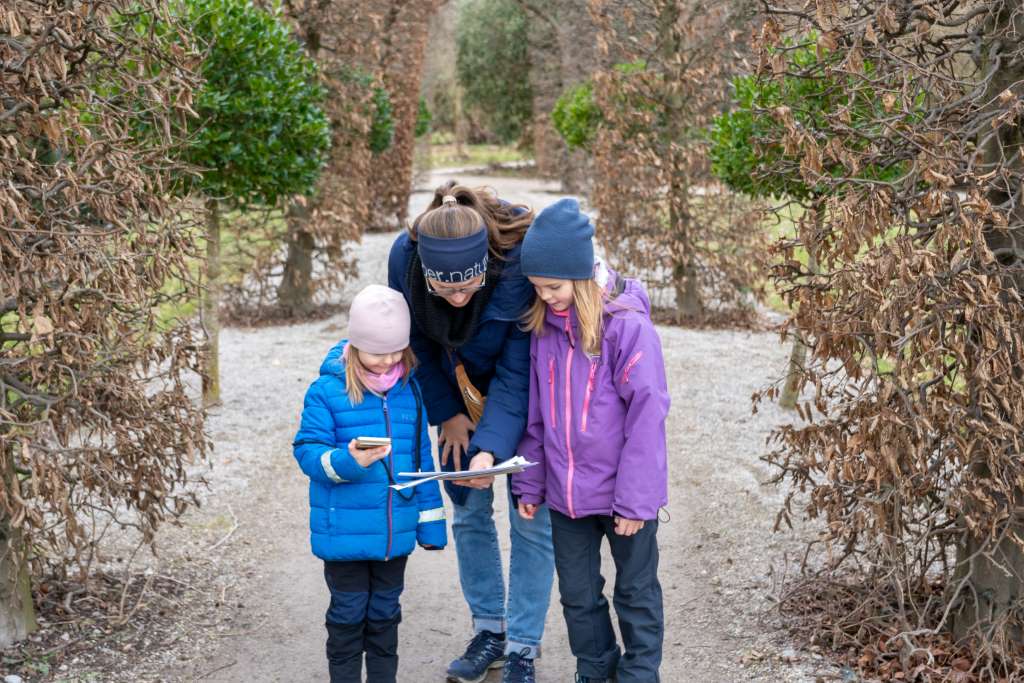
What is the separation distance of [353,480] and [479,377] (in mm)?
628

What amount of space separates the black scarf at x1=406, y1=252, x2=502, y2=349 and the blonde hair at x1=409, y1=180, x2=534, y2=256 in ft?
0.31

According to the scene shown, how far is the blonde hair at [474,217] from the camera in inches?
126

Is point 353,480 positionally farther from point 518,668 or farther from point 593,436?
point 518,668

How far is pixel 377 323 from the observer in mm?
3281

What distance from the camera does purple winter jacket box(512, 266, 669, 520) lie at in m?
3.21

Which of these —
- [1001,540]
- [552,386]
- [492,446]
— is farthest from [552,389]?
[1001,540]

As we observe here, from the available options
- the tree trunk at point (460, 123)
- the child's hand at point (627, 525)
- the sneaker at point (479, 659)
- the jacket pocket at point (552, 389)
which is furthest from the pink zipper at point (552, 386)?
the tree trunk at point (460, 123)

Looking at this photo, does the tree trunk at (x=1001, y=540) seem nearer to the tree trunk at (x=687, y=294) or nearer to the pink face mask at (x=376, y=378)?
the pink face mask at (x=376, y=378)

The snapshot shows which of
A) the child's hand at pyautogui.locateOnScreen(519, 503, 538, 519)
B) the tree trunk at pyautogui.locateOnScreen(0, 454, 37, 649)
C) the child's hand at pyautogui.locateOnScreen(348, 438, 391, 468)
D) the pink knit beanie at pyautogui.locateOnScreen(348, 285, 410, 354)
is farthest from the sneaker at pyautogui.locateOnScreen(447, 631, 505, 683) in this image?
the tree trunk at pyautogui.locateOnScreen(0, 454, 37, 649)

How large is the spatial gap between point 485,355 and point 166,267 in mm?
1205

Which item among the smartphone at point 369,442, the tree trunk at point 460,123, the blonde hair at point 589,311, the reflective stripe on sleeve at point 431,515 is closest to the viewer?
the smartphone at point 369,442

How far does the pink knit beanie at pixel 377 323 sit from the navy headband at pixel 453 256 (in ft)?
0.54

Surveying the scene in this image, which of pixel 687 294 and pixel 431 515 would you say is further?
pixel 687 294

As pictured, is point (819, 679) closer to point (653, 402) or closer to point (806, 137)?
point (653, 402)
